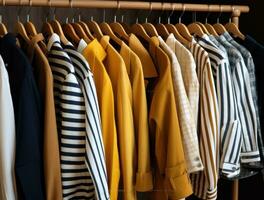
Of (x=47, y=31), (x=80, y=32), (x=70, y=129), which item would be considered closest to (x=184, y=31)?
(x=80, y=32)

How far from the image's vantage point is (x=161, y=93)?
3.89ft

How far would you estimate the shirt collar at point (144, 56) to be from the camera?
123cm

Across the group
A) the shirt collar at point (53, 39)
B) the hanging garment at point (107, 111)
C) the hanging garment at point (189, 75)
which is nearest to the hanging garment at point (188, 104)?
the hanging garment at point (189, 75)

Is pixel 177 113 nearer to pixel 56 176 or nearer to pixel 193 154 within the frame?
pixel 193 154

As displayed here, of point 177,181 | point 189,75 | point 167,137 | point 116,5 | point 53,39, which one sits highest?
point 116,5

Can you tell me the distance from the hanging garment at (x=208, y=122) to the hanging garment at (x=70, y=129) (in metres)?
0.40

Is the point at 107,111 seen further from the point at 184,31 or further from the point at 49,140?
the point at 184,31

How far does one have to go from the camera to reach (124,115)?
3.75 ft

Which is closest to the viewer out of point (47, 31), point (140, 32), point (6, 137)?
point (6, 137)

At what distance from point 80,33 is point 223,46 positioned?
1.60ft

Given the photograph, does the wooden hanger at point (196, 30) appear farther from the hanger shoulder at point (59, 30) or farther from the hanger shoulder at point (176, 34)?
the hanger shoulder at point (59, 30)

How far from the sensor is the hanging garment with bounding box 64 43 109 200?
1.05 metres

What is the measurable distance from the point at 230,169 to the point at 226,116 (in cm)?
17

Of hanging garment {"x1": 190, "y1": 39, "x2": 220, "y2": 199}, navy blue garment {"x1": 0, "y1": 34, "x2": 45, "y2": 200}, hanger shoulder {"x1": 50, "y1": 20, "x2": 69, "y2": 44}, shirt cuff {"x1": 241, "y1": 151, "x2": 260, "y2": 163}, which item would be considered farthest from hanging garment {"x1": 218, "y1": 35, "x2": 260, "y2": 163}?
navy blue garment {"x1": 0, "y1": 34, "x2": 45, "y2": 200}
